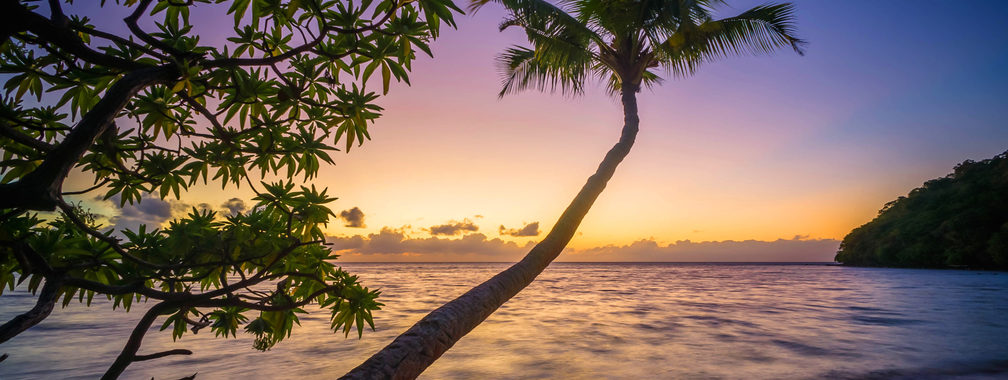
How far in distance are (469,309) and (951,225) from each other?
141 feet

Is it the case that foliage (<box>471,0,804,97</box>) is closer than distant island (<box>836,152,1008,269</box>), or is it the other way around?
foliage (<box>471,0,804,97</box>)

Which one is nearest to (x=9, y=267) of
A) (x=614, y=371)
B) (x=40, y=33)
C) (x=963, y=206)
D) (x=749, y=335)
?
(x=40, y=33)

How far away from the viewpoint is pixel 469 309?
2.64m

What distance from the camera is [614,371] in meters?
5.95

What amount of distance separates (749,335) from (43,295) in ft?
30.3

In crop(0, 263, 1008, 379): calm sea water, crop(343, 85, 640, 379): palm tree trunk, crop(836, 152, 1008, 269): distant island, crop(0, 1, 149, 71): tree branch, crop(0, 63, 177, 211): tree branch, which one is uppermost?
crop(836, 152, 1008, 269): distant island

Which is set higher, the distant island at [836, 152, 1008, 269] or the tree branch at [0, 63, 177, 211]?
the distant island at [836, 152, 1008, 269]

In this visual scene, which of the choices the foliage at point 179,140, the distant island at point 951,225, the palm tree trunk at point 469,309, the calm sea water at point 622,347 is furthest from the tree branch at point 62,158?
the distant island at point 951,225

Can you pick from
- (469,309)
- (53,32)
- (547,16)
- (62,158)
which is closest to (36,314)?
(62,158)

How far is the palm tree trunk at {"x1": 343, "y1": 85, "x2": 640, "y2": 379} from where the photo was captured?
2.02 m

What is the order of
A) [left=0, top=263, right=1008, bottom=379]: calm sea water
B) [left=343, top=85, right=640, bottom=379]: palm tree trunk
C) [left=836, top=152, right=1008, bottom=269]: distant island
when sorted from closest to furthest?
[left=343, top=85, right=640, bottom=379]: palm tree trunk
[left=0, top=263, right=1008, bottom=379]: calm sea water
[left=836, top=152, right=1008, bottom=269]: distant island

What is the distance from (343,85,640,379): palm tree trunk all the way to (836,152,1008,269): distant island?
3714 centimetres

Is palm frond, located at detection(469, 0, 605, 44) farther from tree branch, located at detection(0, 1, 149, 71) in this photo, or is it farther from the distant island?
the distant island

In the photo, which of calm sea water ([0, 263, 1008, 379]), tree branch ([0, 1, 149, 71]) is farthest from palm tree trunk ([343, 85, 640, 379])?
calm sea water ([0, 263, 1008, 379])
